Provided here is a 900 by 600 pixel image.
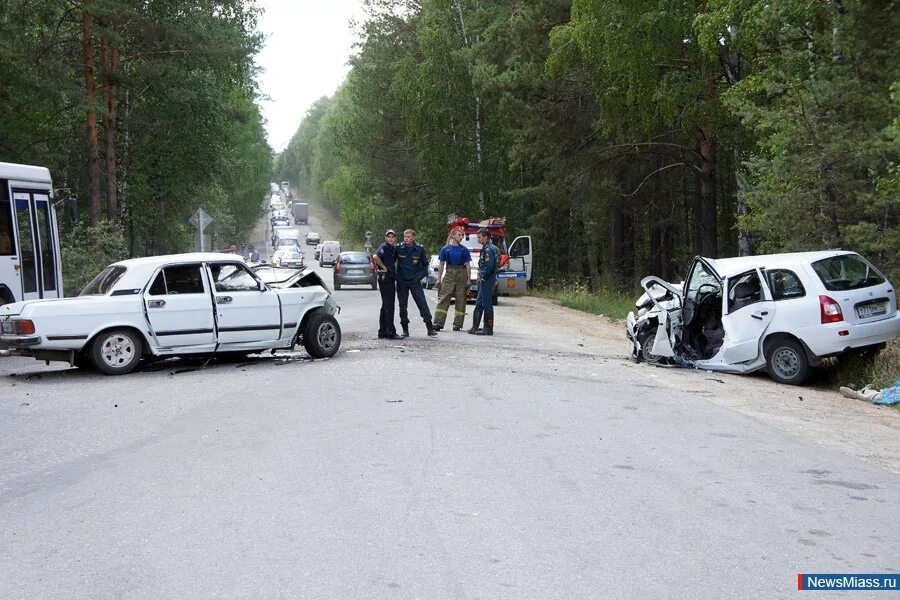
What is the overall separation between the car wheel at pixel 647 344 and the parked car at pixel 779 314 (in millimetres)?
320

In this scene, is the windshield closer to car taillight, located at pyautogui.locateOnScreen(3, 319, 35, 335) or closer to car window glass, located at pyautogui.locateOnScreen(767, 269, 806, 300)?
car taillight, located at pyautogui.locateOnScreen(3, 319, 35, 335)

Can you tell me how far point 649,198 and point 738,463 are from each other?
99.0ft

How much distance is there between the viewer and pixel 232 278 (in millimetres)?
14945

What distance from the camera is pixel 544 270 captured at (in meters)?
47.1

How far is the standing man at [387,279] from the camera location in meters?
18.2

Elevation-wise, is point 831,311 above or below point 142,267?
below

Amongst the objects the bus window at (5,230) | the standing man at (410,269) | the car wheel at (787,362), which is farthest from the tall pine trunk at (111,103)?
the car wheel at (787,362)

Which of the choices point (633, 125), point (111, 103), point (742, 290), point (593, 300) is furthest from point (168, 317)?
point (111, 103)

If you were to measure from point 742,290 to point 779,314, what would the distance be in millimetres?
967

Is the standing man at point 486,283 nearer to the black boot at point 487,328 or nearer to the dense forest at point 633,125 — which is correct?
the black boot at point 487,328

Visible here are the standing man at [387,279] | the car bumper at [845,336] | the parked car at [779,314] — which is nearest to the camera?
the car bumper at [845,336]

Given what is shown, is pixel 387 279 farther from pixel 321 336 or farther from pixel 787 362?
pixel 787 362

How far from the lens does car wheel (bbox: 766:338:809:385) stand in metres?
13.5

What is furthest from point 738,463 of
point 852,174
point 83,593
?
point 852,174
